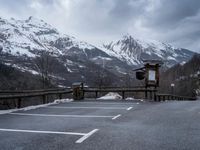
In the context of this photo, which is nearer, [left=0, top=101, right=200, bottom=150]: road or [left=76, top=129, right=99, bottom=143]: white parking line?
[left=0, top=101, right=200, bottom=150]: road

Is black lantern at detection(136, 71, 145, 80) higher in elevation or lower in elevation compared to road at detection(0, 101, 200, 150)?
higher

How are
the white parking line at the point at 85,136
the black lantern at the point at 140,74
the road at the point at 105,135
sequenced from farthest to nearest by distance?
the black lantern at the point at 140,74, the white parking line at the point at 85,136, the road at the point at 105,135

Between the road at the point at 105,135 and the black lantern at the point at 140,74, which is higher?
the black lantern at the point at 140,74

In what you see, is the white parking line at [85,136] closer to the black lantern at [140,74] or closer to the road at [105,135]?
the road at [105,135]

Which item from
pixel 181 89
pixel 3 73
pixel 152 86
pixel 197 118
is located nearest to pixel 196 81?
pixel 181 89

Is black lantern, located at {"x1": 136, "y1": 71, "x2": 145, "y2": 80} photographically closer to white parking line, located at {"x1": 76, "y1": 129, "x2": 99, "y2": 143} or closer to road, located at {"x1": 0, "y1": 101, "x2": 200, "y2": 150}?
road, located at {"x1": 0, "y1": 101, "x2": 200, "y2": 150}

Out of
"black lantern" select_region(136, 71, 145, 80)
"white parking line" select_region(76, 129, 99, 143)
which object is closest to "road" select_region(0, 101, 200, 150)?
"white parking line" select_region(76, 129, 99, 143)

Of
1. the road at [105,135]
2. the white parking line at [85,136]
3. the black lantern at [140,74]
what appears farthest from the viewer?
the black lantern at [140,74]

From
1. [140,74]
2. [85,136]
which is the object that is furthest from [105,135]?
[140,74]

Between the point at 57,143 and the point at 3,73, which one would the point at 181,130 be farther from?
the point at 3,73

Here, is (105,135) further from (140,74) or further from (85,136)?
(140,74)

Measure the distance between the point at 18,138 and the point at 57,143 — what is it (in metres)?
1.21

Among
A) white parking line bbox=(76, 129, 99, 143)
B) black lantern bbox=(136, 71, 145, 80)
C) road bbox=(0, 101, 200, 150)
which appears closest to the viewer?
road bbox=(0, 101, 200, 150)

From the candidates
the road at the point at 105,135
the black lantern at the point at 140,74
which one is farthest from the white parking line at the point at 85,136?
the black lantern at the point at 140,74
